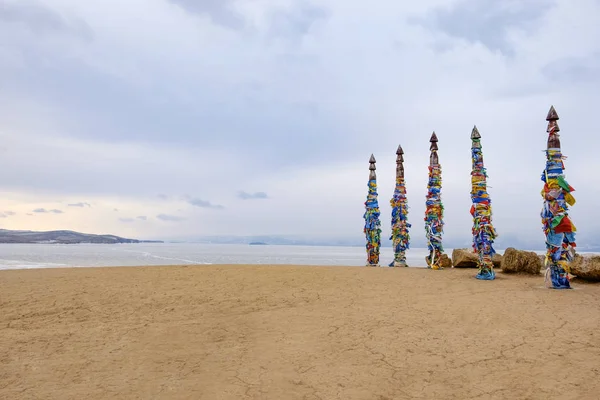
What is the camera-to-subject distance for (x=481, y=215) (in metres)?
16.8

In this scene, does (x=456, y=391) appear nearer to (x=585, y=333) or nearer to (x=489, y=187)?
(x=585, y=333)

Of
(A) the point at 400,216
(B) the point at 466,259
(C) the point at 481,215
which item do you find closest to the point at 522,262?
(C) the point at 481,215

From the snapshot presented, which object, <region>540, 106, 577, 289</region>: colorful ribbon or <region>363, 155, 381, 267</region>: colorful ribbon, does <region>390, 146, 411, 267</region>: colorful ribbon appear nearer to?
<region>363, 155, 381, 267</region>: colorful ribbon

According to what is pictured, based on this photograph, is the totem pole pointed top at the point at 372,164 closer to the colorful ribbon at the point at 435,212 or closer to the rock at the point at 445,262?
the colorful ribbon at the point at 435,212

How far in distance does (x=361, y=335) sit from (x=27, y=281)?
42.2 ft

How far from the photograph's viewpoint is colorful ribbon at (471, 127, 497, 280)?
16234mm

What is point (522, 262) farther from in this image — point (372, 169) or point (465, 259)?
point (372, 169)

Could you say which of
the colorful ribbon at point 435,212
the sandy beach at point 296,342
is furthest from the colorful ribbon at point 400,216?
the sandy beach at point 296,342

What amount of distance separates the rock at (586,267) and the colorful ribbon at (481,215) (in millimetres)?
2818

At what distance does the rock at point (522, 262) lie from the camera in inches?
688

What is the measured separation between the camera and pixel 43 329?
8977 mm

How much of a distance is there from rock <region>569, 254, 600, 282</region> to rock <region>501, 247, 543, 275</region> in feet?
8.74

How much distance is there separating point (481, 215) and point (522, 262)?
10.4ft

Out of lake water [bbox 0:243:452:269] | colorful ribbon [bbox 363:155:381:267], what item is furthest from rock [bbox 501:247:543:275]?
lake water [bbox 0:243:452:269]
